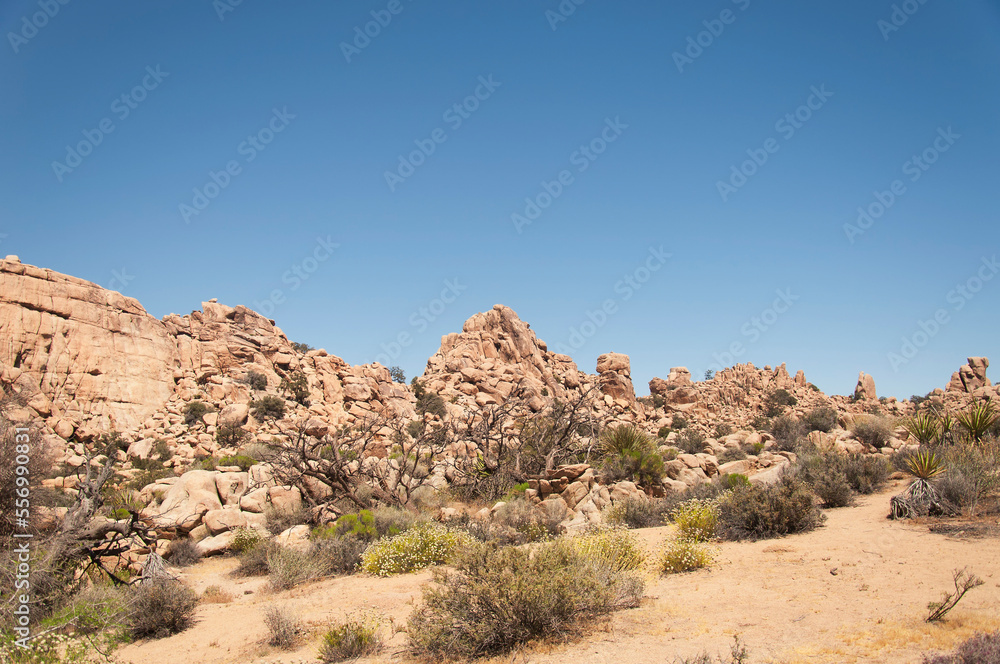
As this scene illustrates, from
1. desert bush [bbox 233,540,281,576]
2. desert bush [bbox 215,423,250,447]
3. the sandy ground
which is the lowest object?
the sandy ground

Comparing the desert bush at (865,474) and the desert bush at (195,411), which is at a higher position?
the desert bush at (195,411)

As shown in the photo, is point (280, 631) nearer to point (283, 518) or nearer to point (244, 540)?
point (244, 540)

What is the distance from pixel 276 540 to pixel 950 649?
13442mm

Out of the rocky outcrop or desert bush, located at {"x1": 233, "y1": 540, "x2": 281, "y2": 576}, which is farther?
the rocky outcrop

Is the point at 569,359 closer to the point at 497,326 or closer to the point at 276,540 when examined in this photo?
the point at 497,326

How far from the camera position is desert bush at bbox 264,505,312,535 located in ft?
51.3

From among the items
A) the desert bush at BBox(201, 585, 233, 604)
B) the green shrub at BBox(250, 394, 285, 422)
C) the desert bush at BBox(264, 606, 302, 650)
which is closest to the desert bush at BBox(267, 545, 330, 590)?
the desert bush at BBox(201, 585, 233, 604)

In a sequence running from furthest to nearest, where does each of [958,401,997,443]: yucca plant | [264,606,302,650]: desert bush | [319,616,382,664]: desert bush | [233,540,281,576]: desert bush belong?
[958,401,997,443]: yucca plant, [233,540,281,576]: desert bush, [264,606,302,650]: desert bush, [319,616,382,664]: desert bush

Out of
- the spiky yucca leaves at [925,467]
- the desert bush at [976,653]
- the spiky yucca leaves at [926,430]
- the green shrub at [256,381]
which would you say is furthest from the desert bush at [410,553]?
the green shrub at [256,381]

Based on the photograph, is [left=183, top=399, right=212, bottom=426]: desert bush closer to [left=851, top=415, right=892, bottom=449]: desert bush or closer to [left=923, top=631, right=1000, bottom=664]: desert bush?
[left=851, top=415, right=892, bottom=449]: desert bush

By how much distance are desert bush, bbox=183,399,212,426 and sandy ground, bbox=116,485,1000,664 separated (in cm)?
2501

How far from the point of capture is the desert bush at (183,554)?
547 inches

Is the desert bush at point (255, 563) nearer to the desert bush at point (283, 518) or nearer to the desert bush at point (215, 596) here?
the desert bush at point (215, 596)

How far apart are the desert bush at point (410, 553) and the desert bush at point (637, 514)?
14.1 ft
